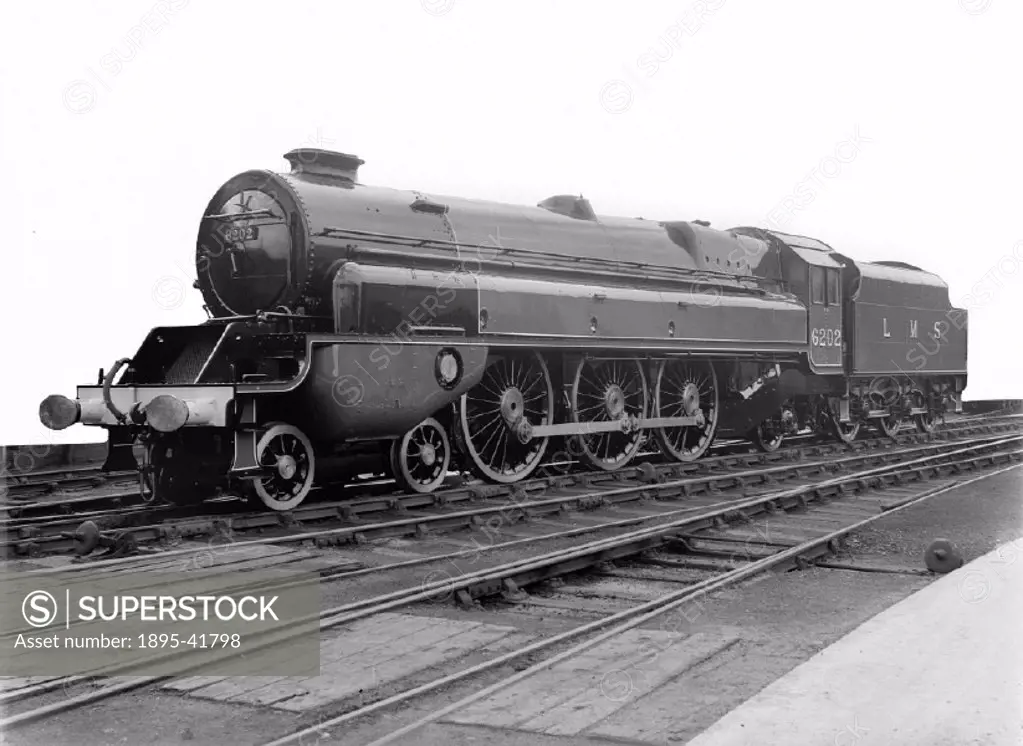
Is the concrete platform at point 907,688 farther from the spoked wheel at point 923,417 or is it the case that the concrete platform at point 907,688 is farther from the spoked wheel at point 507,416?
the spoked wheel at point 923,417

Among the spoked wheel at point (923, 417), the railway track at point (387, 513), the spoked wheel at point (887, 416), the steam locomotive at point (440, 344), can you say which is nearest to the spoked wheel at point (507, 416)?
the steam locomotive at point (440, 344)

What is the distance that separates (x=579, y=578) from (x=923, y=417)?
1420cm

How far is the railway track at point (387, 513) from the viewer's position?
7.36 meters

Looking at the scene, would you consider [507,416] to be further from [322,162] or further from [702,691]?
[702,691]

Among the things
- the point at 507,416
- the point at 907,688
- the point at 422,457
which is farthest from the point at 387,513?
the point at 907,688

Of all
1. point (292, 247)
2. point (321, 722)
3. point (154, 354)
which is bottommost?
point (321, 722)

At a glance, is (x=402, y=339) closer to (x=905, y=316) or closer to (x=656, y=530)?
(x=656, y=530)

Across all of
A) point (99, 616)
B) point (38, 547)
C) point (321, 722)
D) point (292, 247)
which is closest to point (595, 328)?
point (292, 247)

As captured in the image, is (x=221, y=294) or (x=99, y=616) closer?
(x=99, y=616)

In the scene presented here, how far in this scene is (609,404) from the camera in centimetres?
1203

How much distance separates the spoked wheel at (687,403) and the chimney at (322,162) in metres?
4.73

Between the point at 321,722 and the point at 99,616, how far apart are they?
1851 millimetres

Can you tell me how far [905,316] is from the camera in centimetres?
1769

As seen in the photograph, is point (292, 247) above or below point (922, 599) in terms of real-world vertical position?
above
